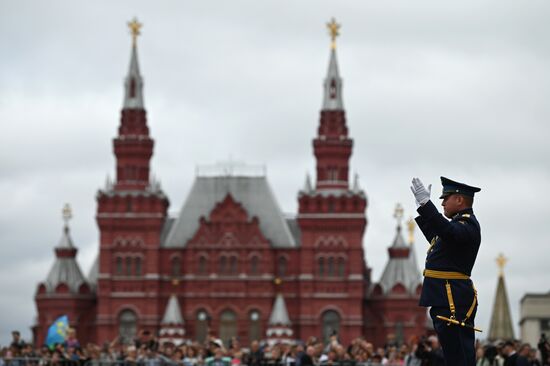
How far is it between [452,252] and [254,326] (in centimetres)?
6845

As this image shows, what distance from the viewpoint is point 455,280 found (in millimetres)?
10109

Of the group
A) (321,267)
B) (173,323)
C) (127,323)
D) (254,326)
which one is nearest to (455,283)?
(173,323)

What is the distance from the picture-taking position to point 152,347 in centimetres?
2562

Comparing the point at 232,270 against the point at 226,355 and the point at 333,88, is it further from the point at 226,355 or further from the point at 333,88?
the point at 226,355

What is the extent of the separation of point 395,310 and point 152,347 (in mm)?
54840

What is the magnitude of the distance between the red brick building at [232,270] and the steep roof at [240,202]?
0.46 ft

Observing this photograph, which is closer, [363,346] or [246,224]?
[363,346]

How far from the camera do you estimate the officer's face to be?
10.2 metres

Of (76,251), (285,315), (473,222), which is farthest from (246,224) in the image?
(473,222)

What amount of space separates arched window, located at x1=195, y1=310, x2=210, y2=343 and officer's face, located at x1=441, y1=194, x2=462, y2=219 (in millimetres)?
68084

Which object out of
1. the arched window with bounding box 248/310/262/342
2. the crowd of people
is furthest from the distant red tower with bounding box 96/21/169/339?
the crowd of people

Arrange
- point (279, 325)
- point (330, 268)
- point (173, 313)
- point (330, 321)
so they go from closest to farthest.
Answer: point (279, 325)
point (173, 313)
point (330, 321)
point (330, 268)

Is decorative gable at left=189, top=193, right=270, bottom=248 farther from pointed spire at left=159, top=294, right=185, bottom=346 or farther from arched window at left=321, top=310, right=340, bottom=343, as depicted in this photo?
arched window at left=321, top=310, right=340, bottom=343

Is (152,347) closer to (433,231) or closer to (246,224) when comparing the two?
(433,231)
